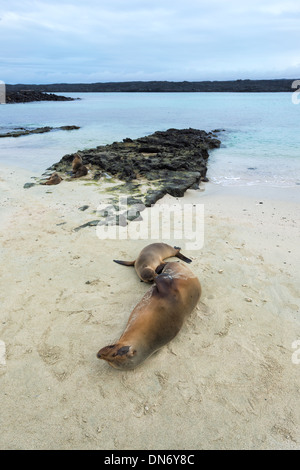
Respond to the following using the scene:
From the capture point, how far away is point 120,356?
272 cm

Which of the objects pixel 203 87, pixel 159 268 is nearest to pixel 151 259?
pixel 159 268

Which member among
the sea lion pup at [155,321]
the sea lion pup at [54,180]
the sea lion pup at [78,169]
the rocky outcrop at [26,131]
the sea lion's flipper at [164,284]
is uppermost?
the rocky outcrop at [26,131]

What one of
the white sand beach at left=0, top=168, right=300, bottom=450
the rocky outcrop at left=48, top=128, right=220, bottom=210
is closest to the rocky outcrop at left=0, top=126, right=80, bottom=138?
the rocky outcrop at left=48, top=128, right=220, bottom=210

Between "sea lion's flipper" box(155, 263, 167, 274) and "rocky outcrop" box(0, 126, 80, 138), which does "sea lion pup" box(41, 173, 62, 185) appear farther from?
"rocky outcrop" box(0, 126, 80, 138)

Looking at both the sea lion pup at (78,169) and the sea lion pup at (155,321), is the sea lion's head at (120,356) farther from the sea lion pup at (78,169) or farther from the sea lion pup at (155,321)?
the sea lion pup at (78,169)

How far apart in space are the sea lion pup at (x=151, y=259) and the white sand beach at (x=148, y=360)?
0.46 feet

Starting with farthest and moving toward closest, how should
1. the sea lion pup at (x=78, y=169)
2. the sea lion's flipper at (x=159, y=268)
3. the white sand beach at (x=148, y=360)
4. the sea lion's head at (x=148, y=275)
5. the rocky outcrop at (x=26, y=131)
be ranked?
1. the rocky outcrop at (x=26, y=131)
2. the sea lion pup at (x=78, y=169)
3. the sea lion's flipper at (x=159, y=268)
4. the sea lion's head at (x=148, y=275)
5. the white sand beach at (x=148, y=360)

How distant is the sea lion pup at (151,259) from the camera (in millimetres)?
4027

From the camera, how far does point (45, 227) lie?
226 inches

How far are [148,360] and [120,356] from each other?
333 millimetres

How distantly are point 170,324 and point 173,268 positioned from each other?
0.97 meters

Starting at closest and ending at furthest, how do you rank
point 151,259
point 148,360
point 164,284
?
point 148,360, point 164,284, point 151,259

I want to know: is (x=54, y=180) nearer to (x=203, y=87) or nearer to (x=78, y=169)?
(x=78, y=169)

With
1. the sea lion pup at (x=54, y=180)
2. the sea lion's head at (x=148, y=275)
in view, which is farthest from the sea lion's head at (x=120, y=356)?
the sea lion pup at (x=54, y=180)
